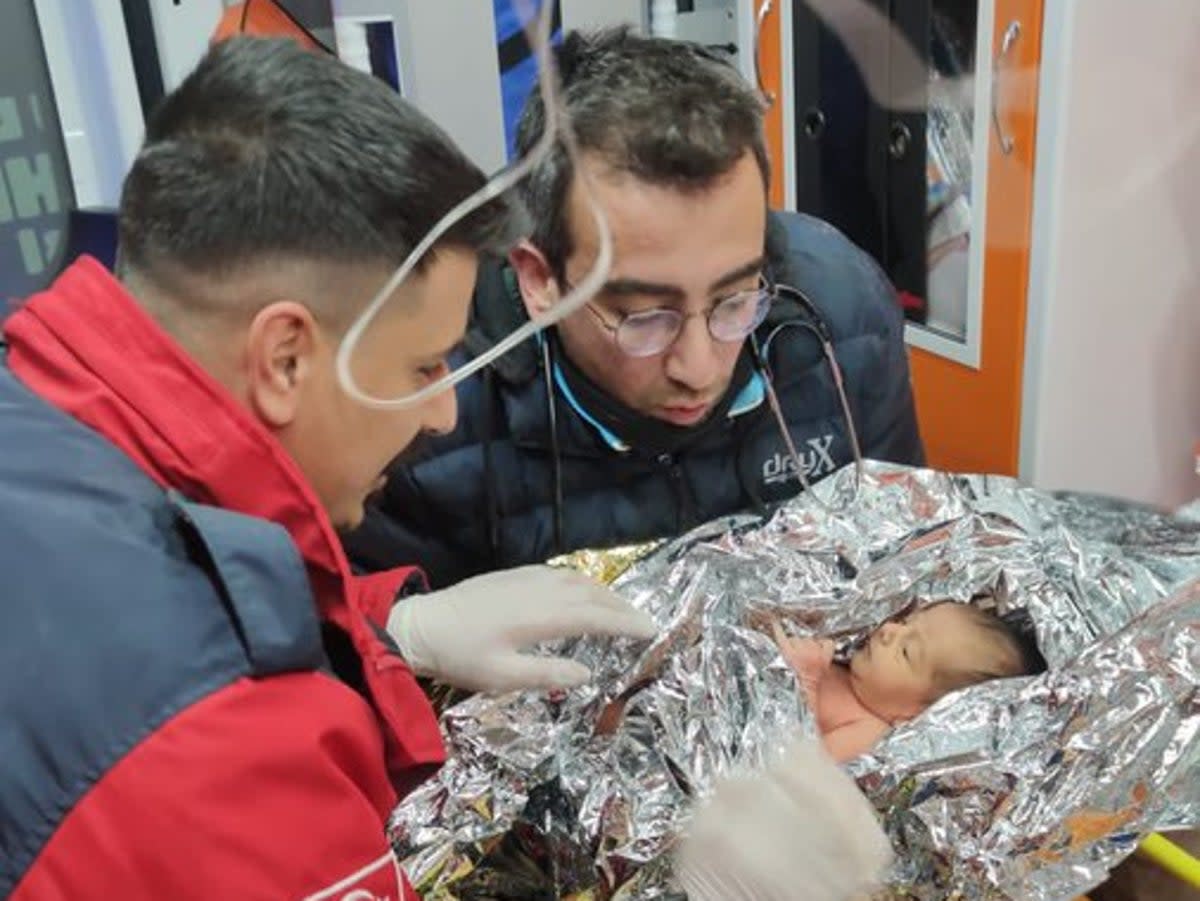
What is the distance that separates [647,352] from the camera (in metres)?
1.31

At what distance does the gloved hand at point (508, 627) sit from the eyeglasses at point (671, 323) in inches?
10.5

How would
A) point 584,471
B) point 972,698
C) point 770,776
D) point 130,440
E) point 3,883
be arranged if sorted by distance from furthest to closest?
point 584,471 → point 972,698 → point 770,776 → point 130,440 → point 3,883

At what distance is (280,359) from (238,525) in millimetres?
141

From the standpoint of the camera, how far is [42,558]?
67 cm

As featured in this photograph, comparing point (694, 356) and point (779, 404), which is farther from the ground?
point (694, 356)

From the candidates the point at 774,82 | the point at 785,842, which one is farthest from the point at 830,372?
the point at 774,82

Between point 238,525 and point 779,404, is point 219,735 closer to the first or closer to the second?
point 238,525

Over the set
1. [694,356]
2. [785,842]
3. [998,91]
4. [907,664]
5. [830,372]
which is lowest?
[907,664]

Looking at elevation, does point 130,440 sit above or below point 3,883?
above

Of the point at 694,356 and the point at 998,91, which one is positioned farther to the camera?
the point at 998,91

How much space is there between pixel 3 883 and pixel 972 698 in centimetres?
87

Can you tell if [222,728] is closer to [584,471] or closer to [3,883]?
[3,883]

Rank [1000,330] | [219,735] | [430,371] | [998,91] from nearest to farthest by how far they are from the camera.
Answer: [219,735]
[430,371]
[998,91]
[1000,330]

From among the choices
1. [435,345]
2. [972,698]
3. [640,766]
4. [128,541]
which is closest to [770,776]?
[640,766]
